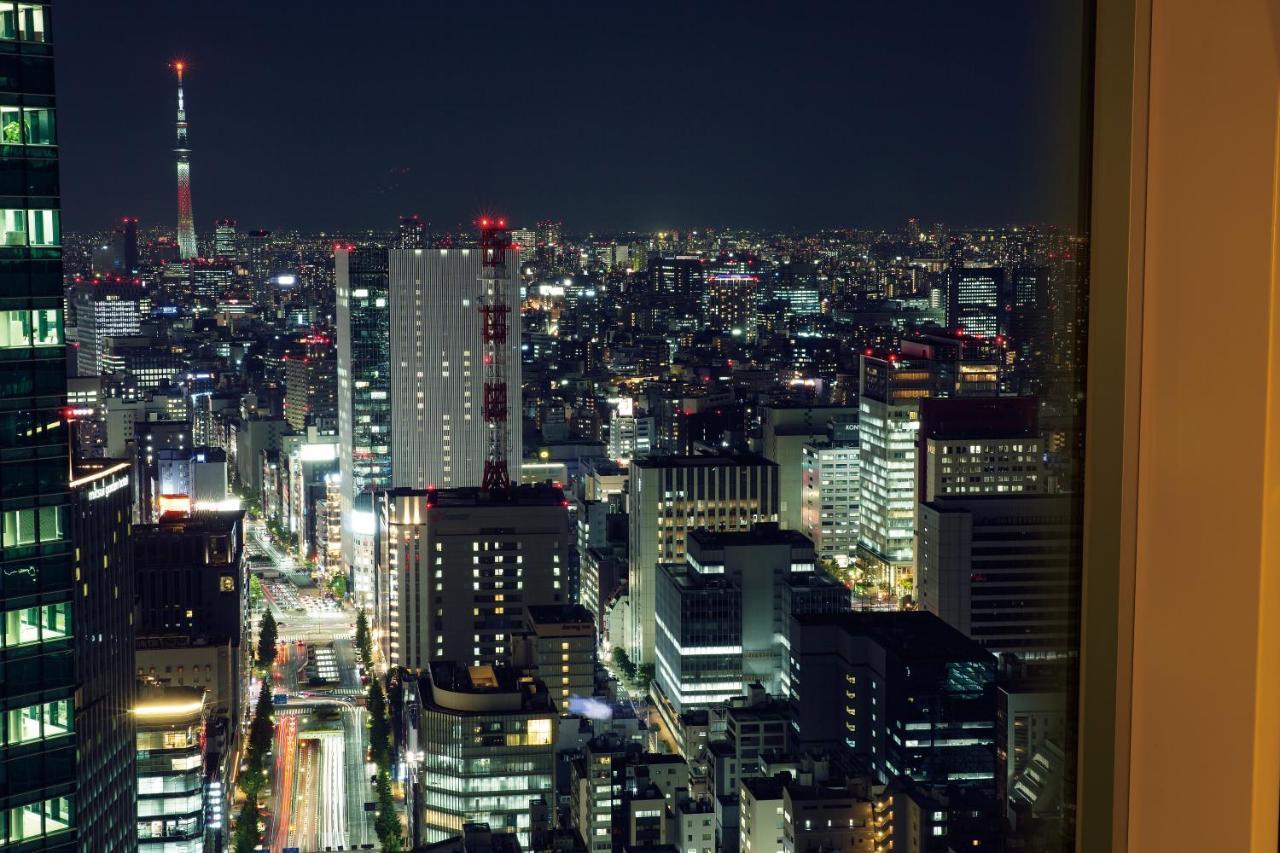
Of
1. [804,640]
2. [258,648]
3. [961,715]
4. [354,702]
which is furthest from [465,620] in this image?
[961,715]

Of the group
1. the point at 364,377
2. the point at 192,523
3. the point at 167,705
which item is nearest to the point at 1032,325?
the point at 167,705

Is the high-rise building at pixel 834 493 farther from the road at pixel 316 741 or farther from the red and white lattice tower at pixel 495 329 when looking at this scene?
the road at pixel 316 741

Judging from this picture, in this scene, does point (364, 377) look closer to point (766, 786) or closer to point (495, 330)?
point (495, 330)

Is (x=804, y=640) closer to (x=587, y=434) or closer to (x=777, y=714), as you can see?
(x=777, y=714)

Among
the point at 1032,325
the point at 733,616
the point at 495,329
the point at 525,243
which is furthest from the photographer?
the point at 495,329

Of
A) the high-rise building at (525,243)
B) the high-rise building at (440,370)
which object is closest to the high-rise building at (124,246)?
the high-rise building at (525,243)
